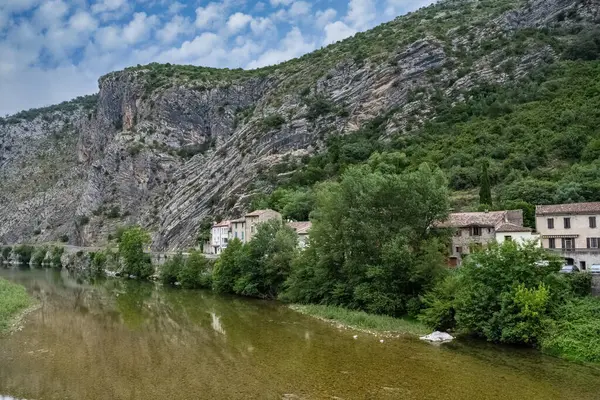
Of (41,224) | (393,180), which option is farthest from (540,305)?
(41,224)

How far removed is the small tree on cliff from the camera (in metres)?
85.2

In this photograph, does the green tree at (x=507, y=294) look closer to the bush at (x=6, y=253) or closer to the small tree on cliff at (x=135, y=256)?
the small tree on cliff at (x=135, y=256)

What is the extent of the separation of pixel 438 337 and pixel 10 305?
3504 cm

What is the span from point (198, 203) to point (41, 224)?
74920 millimetres

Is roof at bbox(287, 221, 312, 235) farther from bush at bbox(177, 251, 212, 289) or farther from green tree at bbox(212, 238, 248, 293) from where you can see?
bush at bbox(177, 251, 212, 289)

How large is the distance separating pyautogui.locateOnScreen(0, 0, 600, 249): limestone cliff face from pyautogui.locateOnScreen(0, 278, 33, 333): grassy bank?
46.1m

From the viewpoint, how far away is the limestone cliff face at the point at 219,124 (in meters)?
97.7

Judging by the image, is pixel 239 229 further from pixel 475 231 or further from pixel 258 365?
pixel 258 365

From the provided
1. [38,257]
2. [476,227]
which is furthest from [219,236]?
[38,257]

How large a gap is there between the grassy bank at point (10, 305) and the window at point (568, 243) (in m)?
39.8

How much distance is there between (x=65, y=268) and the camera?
378 feet

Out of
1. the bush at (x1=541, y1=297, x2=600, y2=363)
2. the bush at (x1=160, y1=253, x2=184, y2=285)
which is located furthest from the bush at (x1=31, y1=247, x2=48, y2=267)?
the bush at (x1=541, y1=297, x2=600, y2=363)

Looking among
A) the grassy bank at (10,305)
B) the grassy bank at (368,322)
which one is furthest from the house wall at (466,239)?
the grassy bank at (10,305)

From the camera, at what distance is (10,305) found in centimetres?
4300
